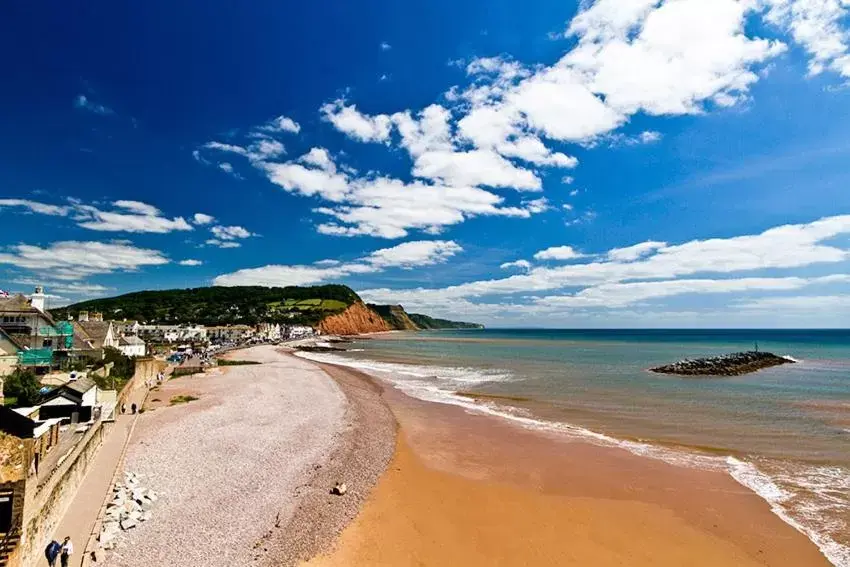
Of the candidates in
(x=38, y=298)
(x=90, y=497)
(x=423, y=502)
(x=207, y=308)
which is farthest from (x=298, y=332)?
(x=423, y=502)

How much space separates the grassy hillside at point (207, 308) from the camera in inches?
5626

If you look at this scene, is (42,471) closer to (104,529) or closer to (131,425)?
(104,529)

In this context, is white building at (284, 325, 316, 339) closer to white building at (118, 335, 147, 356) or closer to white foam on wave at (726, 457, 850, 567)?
white building at (118, 335, 147, 356)

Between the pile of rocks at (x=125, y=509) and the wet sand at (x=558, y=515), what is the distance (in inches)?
185

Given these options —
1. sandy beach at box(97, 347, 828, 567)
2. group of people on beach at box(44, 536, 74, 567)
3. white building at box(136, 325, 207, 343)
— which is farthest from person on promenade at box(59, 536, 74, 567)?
white building at box(136, 325, 207, 343)

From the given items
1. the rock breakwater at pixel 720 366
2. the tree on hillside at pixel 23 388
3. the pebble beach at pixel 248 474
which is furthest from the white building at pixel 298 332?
the tree on hillside at pixel 23 388

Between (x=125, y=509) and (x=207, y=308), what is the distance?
17389 cm

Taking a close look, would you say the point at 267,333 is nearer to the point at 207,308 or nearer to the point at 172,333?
the point at 172,333

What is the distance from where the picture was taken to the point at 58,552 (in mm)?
9156

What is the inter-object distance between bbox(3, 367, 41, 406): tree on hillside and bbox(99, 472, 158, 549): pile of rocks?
32.9 ft

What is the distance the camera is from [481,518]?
42.9 feet

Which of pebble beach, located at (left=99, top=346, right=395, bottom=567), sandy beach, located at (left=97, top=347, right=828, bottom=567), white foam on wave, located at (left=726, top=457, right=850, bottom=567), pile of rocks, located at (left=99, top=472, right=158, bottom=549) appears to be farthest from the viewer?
white foam on wave, located at (left=726, top=457, right=850, bottom=567)

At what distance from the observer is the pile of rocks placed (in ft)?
34.7

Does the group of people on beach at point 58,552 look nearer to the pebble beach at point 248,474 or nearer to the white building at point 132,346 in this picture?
the pebble beach at point 248,474
